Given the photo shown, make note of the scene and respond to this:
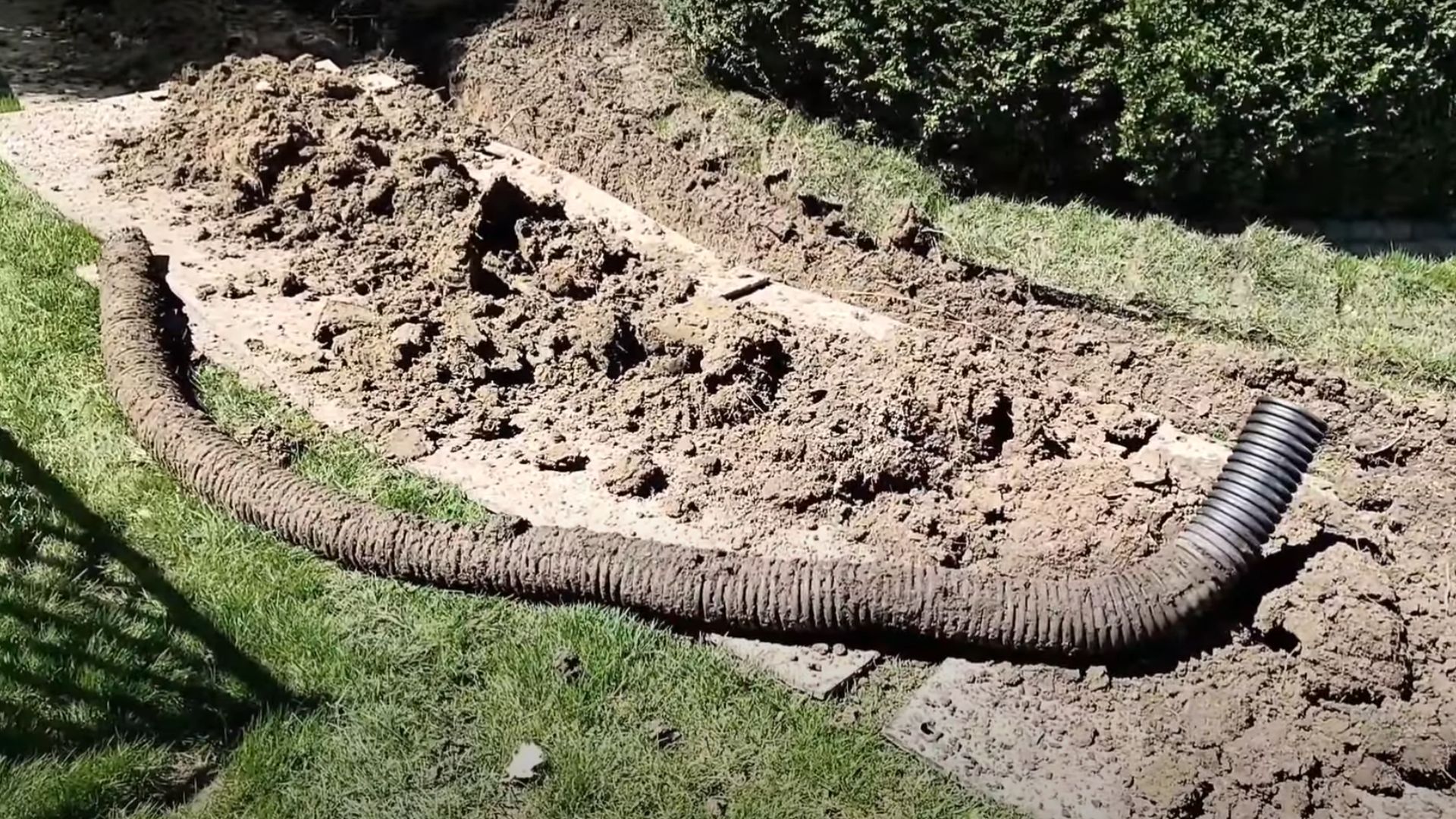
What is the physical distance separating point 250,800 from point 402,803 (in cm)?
45

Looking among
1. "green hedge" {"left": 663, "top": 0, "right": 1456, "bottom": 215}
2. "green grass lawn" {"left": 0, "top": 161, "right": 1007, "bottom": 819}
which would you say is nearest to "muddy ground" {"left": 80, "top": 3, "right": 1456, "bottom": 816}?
"green grass lawn" {"left": 0, "top": 161, "right": 1007, "bottom": 819}

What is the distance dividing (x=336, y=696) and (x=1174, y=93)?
16.4 feet

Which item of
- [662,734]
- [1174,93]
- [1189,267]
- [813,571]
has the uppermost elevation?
[1174,93]

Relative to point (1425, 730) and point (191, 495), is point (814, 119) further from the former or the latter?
point (1425, 730)

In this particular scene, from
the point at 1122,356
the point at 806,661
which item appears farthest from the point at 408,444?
the point at 1122,356

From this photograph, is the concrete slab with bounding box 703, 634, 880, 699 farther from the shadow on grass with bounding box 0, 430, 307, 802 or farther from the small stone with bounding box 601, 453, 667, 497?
the shadow on grass with bounding box 0, 430, 307, 802

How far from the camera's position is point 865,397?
534cm

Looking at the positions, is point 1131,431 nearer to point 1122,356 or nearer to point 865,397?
point 1122,356

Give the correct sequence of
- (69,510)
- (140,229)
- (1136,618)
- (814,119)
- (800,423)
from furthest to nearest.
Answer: (814,119) → (140,229) → (800,423) → (69,510) → (1136,618)

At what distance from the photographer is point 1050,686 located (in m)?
4.29

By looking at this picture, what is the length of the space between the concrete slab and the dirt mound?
0.56 meters

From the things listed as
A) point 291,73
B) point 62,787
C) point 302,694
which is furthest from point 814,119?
point 62,787

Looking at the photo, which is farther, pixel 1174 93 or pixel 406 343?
pixel 1174 93

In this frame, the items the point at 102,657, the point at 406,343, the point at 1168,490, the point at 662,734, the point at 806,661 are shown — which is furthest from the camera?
the point at 406,343
